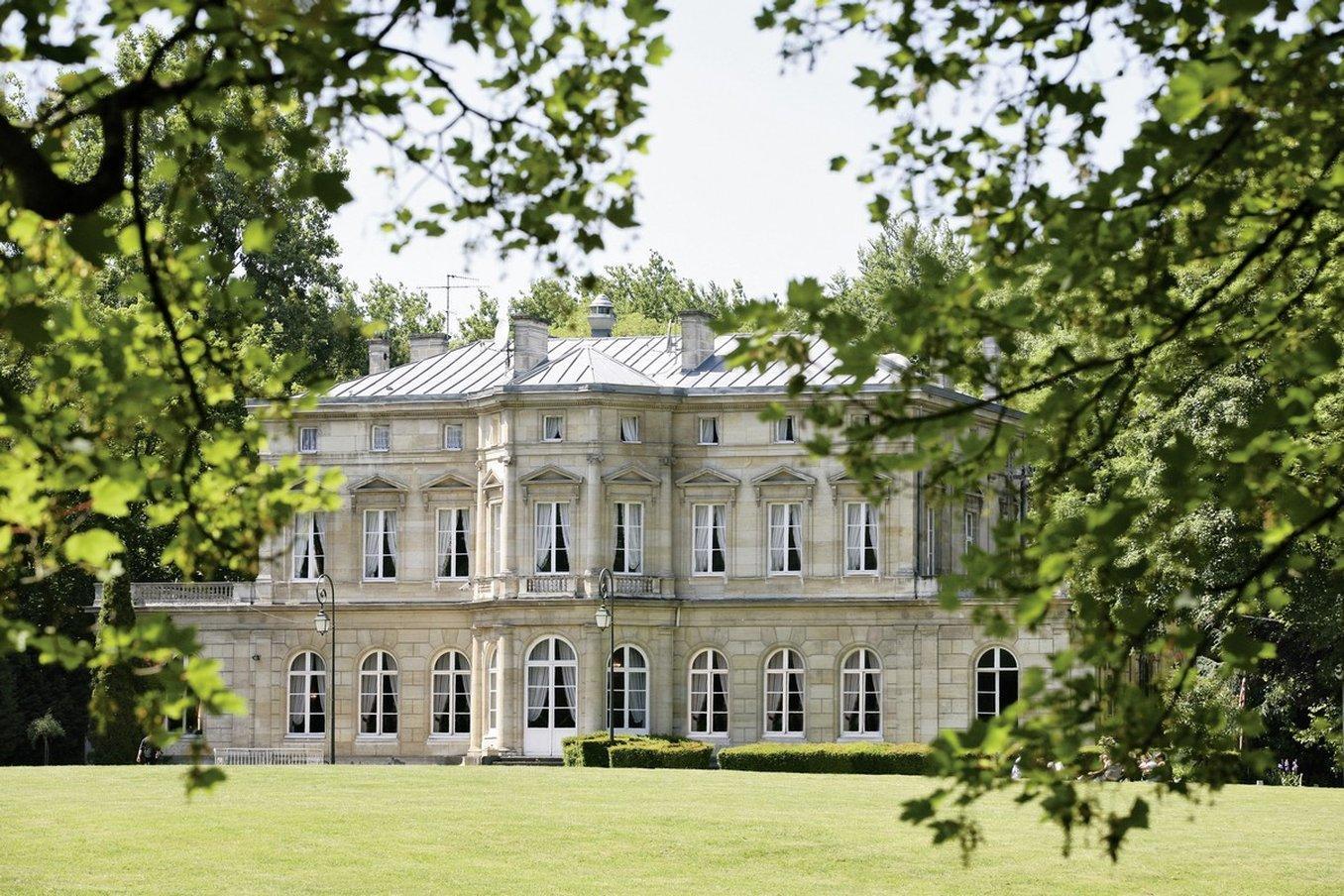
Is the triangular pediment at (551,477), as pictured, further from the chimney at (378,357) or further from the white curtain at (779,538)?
the chimney at (378,357)

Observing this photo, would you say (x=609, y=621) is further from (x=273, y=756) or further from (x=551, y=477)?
(x=273, y=756)

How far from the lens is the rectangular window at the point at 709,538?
53469 mm

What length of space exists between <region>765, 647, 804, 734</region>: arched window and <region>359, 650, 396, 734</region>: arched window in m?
9.81

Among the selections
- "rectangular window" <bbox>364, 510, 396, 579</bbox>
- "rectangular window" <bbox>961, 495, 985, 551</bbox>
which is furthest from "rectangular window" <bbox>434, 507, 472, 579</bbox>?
"rectangular window" <bbox>961, 495, 985, 551</bbox>

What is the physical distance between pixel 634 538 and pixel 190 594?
40.0 feet

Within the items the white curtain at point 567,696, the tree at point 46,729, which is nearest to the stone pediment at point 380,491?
the white curtain at point 567,696

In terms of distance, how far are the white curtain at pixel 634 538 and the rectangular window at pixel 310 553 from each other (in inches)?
330

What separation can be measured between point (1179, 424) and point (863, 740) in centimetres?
1230

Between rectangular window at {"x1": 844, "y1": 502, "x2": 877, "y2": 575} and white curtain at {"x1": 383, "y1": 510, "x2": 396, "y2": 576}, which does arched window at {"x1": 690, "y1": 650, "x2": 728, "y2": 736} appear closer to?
rectangular window at {"x1": 844, "y1": 502, "x2": 877, "y2": 575}

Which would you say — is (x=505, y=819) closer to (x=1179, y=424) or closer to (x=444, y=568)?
(x=1179, y=424)

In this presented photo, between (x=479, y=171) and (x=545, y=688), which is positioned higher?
(x=479, y=171)

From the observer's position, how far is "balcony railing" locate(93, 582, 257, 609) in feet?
180

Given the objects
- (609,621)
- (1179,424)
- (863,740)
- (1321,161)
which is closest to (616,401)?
(609,621)

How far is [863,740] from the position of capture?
168ft
